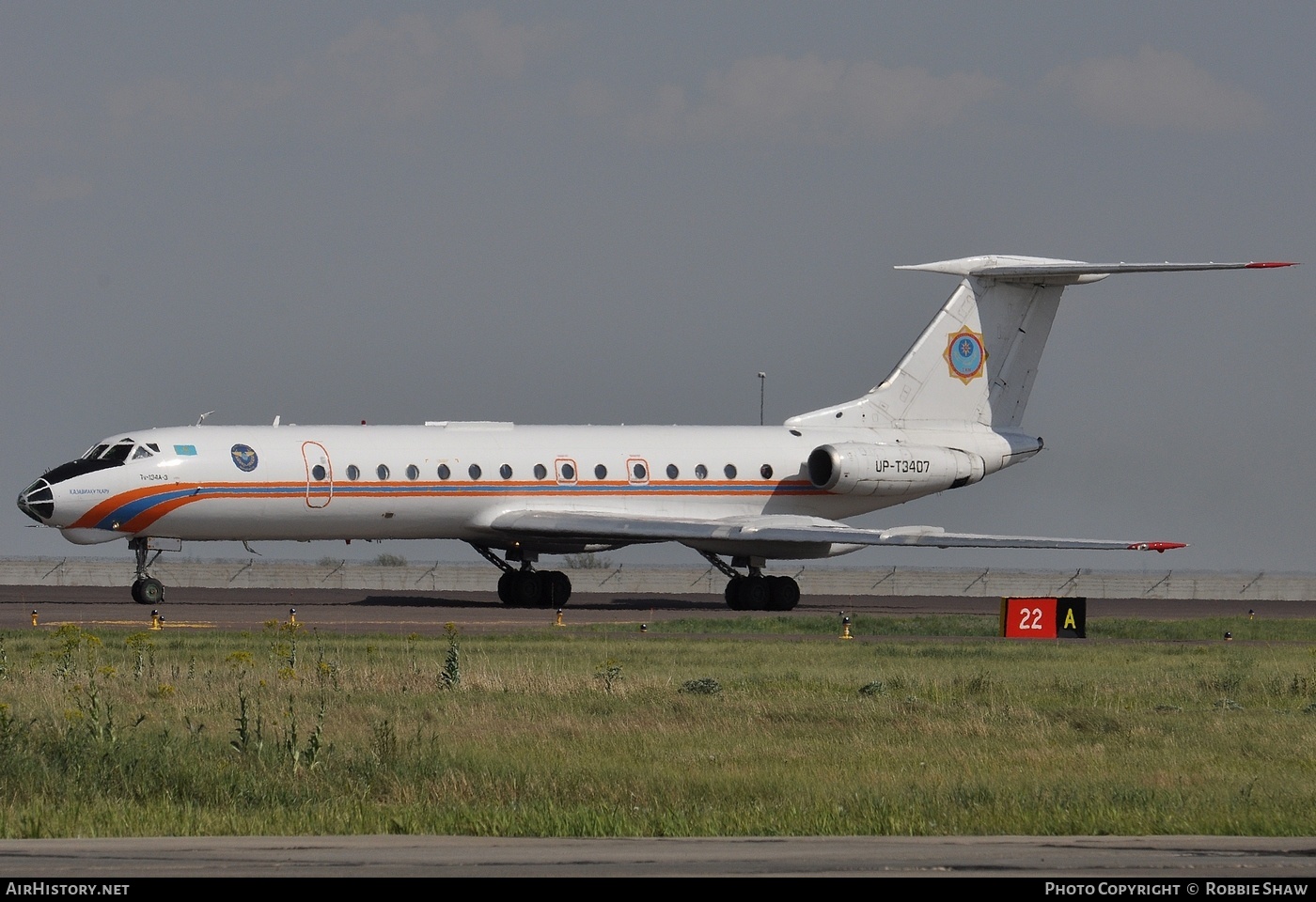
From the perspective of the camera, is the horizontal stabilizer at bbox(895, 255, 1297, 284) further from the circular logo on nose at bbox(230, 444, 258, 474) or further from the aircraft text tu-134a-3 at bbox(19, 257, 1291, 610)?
the circular logo on nose at bbox(230, 444, 258, 474)

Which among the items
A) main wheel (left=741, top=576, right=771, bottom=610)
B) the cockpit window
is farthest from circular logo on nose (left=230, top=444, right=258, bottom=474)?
main wheel (left=741, top=576, right=771, bottom=610)

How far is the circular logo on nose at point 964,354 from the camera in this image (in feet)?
143

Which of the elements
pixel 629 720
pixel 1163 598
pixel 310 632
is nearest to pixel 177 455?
pixel 310 632

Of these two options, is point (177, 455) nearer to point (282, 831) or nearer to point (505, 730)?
point (505, 730)

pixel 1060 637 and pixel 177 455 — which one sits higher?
pixel 177 455

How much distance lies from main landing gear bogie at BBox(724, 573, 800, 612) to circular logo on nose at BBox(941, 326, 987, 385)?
717cm

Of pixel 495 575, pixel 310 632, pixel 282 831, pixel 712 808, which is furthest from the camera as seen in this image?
Result: pixel 495 575

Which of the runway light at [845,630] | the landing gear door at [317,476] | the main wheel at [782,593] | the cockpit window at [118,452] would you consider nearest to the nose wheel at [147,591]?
the cockpit window at [118,452]

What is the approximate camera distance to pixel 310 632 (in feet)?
95.6

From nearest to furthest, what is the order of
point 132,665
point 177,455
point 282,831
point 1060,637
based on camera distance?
point 282,831 < point 132,665 < point 1060,637 < point 177,455

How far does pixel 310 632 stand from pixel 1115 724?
1473 cm

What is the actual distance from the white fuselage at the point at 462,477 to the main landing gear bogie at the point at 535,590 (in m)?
1.07

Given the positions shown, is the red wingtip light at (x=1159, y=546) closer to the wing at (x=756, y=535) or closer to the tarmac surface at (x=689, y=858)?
the wing at (x=756, y=535)

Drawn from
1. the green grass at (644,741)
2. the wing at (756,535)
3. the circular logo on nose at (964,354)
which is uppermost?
the circular logo on nose at (964,354)
